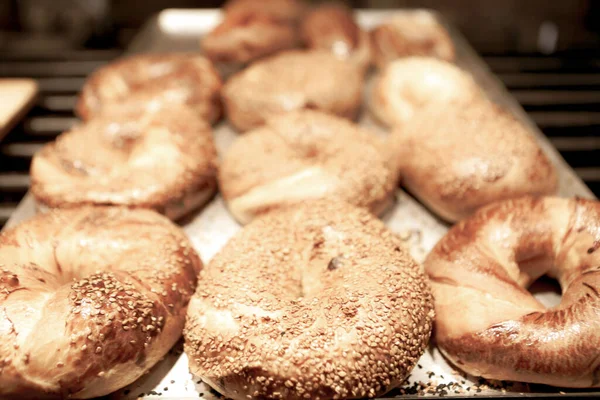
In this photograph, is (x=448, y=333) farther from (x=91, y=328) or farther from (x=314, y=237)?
(x=91, y=328)

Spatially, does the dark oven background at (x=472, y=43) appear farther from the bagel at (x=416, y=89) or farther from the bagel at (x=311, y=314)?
the bagel at (x=311, y=314)

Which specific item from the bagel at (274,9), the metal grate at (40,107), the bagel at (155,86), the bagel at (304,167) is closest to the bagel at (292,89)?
the bagel at (155,86)

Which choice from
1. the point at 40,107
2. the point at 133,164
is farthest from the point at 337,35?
the point at 40,107

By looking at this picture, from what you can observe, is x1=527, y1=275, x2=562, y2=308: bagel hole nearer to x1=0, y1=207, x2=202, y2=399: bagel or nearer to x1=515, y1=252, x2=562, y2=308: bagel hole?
x1=515, y1=252, x2=562, y2=308: bagel hole

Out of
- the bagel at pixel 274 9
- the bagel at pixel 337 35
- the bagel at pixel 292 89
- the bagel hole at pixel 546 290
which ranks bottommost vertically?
the bagel hole at pixel 546 290

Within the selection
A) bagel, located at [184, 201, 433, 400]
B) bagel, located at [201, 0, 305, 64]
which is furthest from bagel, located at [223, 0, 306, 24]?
bagel, located at [184, 201, 433, 400]

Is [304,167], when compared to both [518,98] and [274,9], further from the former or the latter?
[274,9]
